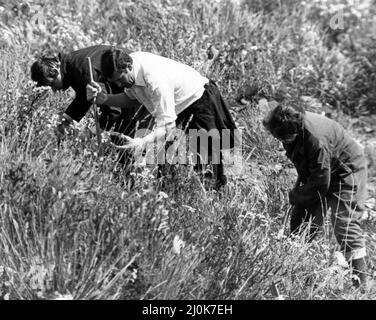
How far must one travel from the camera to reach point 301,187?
475 cm

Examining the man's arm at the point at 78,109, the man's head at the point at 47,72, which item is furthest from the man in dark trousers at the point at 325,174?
the man's head at the point at 47,72

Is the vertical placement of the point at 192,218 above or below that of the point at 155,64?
below

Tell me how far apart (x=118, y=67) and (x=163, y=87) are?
0.30 m

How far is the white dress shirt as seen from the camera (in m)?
4.51

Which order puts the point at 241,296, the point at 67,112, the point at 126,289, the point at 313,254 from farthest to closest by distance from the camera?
the point at 67,112
the point at 313,254
the point at 241,296
the point at 126,289

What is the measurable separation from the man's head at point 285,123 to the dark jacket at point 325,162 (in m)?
0.08

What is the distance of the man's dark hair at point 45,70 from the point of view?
464cm

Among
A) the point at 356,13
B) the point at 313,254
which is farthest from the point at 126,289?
the point at 356,13

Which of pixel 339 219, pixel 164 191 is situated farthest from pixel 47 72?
pixel 339 219

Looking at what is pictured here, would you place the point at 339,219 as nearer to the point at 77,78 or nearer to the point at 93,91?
the point at 93,91

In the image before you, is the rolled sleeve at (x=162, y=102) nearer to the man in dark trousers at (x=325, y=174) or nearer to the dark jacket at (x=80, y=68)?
the dark jacket at (x=80, y=68)

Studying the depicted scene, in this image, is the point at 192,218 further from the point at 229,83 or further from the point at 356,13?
the point at 356,13

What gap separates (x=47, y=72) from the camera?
4637 mm

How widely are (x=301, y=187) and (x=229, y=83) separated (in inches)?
83.2
